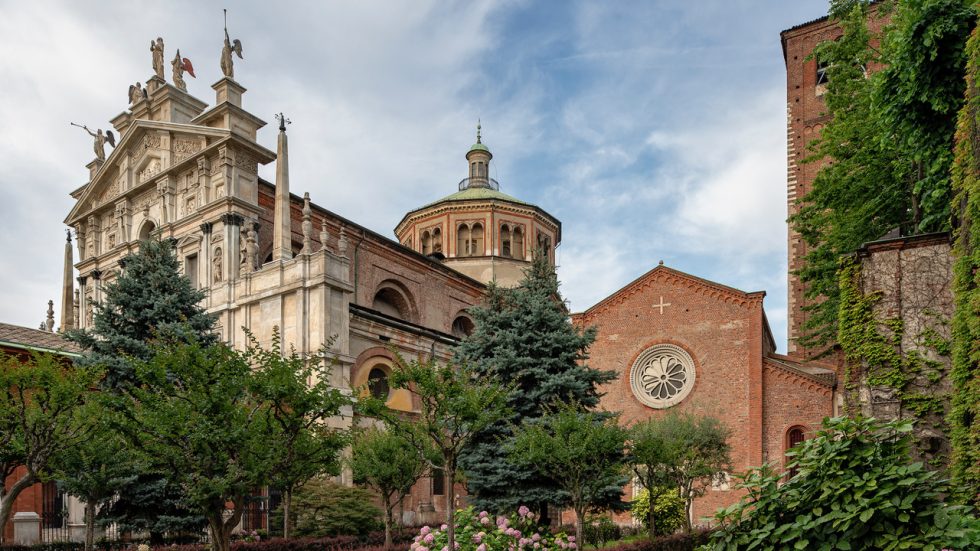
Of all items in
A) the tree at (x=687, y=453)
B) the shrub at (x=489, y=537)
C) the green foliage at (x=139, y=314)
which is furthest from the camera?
the tree at (x=687, y=453)

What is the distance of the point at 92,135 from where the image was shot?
32.3m

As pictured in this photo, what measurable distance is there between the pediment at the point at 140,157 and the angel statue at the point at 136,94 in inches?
63.2

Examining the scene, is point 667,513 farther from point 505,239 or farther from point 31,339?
point 505,239

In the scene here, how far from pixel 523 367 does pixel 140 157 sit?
1860 cm

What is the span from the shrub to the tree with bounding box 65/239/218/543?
6819 millimetres

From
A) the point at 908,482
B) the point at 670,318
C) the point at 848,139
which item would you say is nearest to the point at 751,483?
the point at 908,482

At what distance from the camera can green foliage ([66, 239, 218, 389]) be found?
64.3 feet

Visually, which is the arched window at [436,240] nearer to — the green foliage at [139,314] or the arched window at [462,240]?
the arched window at [462,240]

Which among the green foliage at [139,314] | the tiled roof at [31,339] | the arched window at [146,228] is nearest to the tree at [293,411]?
the green foliage at [139,314]

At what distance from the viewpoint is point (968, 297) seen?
33.7 feet

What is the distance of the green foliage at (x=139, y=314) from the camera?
19.6m

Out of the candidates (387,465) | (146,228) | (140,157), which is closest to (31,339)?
(146,228)

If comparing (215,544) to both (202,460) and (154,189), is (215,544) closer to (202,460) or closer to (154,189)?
(202,460)

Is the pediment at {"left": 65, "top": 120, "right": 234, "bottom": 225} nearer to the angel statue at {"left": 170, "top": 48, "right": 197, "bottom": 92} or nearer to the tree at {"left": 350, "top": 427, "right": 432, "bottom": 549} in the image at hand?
the angel statue at {"left": 170, "top": 48, "right": 197, "bottom": 92}
